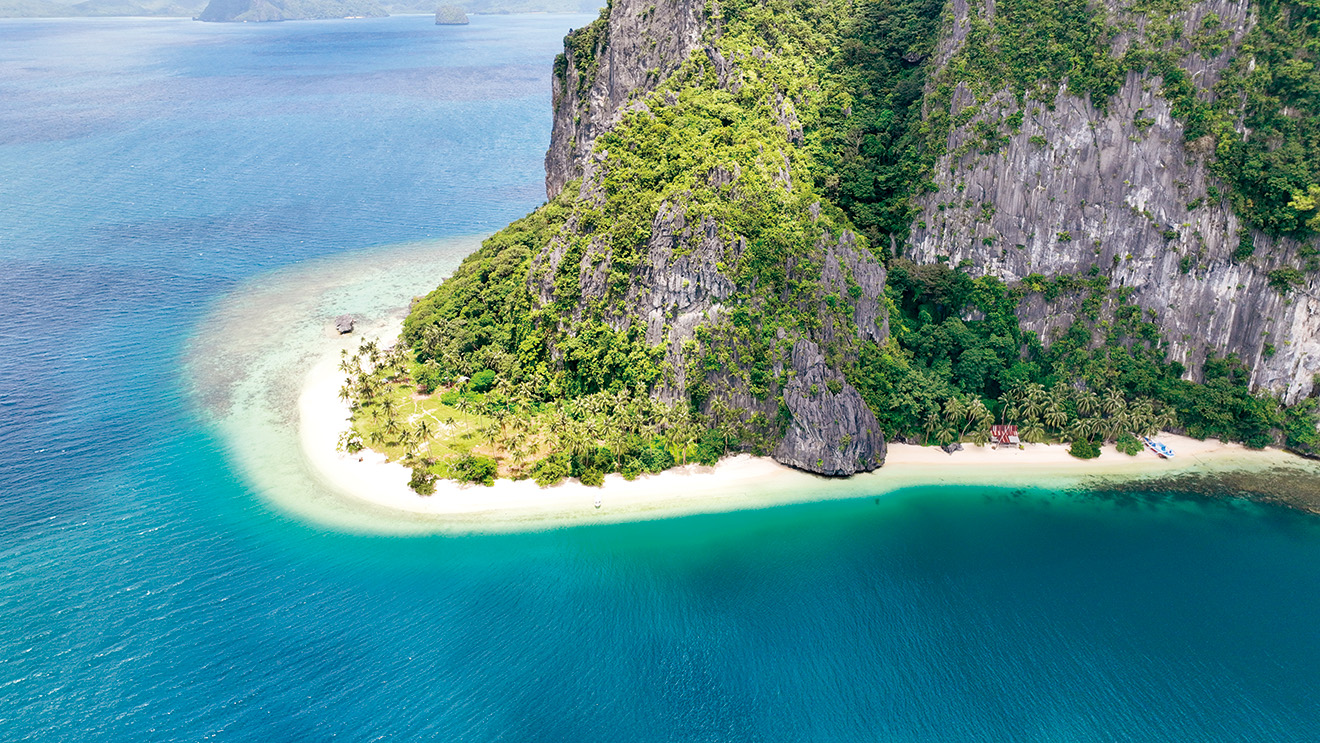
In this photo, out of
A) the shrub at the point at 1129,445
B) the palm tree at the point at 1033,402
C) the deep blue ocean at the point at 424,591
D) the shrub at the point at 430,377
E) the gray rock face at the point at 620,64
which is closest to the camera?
the deep blue ocean at the point at 424,591

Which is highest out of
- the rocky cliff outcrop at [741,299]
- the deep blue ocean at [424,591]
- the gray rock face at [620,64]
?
the gray rock face at [620,64]

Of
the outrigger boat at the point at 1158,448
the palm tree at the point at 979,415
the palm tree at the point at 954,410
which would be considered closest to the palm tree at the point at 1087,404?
the outrigger boat at the point at 1158,448

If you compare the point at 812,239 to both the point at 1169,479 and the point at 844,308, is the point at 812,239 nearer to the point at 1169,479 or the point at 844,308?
the point at 844,308

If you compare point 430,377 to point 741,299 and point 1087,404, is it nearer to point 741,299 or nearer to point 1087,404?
point 741,299

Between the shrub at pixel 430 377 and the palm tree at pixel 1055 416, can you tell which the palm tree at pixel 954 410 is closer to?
the palm tree at pixel 1055 416

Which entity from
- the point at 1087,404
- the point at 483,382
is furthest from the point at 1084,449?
the point at 483,382

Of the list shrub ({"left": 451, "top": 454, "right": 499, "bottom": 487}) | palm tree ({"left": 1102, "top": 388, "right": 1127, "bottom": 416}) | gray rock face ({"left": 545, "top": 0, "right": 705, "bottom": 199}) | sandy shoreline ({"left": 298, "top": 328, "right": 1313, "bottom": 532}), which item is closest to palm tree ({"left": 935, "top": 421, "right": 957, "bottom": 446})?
sandy shoreline ({"left": 298, "top": 328, "right": 1313, "bottom": 532})

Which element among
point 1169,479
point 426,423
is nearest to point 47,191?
point 426,423
